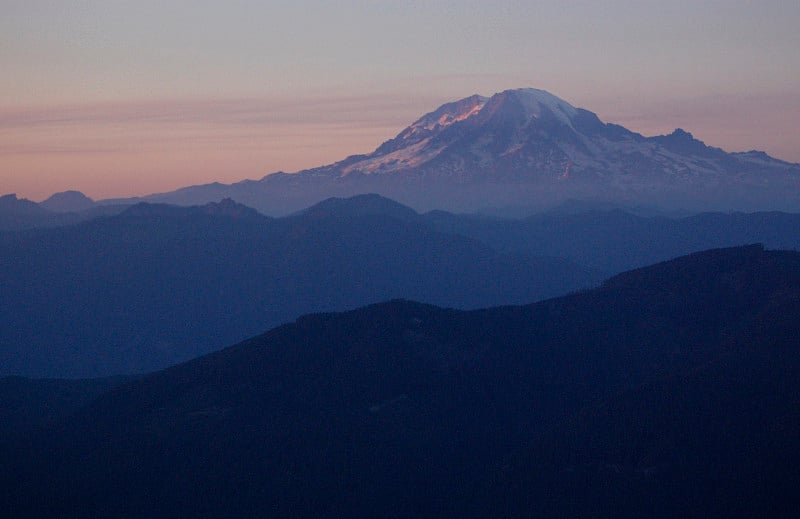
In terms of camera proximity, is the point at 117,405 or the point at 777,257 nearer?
the point at 117,405

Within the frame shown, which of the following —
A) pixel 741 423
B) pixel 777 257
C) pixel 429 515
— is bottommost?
pixel 429 515

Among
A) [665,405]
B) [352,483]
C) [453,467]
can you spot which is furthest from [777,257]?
[352,483]

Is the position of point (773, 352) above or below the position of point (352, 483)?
above

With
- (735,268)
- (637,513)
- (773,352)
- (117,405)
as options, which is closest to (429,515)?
(637,513)

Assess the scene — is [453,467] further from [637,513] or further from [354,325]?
[354,325]

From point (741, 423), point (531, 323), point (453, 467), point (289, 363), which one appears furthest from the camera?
point (531, 323)

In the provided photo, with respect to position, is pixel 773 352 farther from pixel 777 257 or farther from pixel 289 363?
pixel 289 363

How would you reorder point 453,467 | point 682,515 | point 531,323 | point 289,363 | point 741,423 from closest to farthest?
point 682,515 < point 741,423 < point 453,467 < point 289,363 < point 531,323
